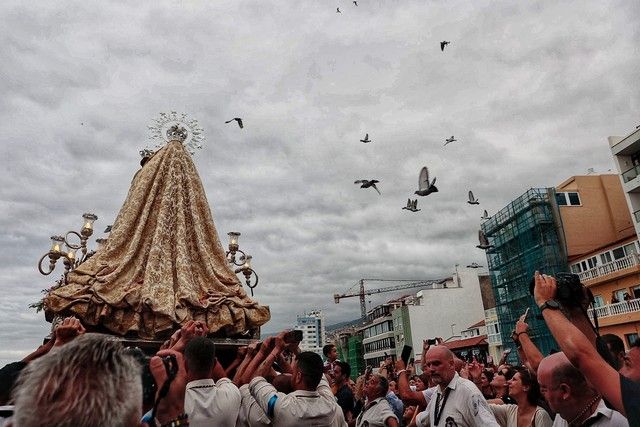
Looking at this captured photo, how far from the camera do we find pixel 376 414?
16.2ft

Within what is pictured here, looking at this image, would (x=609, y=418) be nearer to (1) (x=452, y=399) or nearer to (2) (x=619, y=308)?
(1) (x=452, y=399)

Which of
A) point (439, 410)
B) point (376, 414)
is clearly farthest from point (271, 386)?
point (376, 414)

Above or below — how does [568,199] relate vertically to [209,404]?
above

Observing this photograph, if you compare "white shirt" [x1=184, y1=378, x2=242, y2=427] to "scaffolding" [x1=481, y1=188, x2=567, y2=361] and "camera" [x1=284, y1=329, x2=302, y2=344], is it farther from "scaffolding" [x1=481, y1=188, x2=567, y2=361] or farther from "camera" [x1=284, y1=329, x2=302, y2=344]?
"scaffolding" [x1=481, y1=188, x2=567, y2=361]

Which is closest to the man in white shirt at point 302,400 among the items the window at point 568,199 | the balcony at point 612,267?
the balcony at point 612,267

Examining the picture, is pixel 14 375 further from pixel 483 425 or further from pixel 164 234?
pixel 164 234

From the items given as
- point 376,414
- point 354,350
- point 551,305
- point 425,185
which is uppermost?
point 425,185

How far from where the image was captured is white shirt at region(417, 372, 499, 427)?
366 centimetres

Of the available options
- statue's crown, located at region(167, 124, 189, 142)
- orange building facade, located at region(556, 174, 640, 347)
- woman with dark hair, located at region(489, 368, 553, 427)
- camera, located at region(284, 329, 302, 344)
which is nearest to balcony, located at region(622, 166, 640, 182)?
orange building facade, located at region(556, 174, 640, 347)

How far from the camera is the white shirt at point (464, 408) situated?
366cm

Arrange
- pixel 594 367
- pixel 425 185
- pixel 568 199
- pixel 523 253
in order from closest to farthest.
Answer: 1. pixel 594 367
2. pixel 425 185
3. pixel 568 199
4. pixel 523 253

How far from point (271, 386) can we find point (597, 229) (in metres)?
35.6

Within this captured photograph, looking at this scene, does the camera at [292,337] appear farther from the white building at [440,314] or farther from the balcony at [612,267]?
the white building at [440,314]

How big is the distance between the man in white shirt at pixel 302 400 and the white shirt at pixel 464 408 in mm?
992
